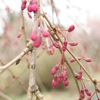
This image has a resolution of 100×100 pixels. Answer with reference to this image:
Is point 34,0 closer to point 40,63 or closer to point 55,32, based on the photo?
point 55,32

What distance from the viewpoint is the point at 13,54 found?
8.73 metres

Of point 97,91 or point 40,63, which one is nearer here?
point 97,91

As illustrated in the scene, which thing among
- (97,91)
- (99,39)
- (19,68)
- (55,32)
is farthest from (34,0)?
(99,39)

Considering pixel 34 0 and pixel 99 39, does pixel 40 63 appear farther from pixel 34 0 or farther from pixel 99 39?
pixel 34 0

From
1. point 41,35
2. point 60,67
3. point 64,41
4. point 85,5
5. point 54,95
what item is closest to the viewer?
point 41,35

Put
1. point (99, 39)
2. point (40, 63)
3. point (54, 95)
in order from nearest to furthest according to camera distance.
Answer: point (54, 95) → point (40, 63) → point (99, 39)

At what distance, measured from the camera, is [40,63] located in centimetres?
960

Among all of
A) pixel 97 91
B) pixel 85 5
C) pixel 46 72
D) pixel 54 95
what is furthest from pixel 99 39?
pixel 97 91

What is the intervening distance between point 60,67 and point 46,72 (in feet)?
28.6

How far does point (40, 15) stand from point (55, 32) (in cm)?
14

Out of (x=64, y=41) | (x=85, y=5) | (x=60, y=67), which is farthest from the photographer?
(x=85, y=5)

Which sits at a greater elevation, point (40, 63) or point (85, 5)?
point (85, 5)

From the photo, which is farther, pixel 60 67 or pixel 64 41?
pixel 60 67

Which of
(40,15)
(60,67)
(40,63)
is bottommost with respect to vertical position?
(40,63)
